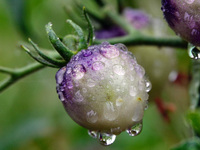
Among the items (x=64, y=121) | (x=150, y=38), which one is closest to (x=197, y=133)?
(x=150, y=38)

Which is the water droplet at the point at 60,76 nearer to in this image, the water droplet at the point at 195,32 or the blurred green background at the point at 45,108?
the water droplet at the point at 195,32

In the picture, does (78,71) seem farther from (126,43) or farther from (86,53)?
(126,43)

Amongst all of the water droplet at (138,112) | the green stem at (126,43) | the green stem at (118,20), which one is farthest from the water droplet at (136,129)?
the green stem at (118,20)

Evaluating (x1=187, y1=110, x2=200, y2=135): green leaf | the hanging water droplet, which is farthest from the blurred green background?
the hanging water droplet

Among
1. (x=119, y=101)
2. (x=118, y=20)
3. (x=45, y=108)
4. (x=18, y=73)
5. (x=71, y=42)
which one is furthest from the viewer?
(x=45, y=108)

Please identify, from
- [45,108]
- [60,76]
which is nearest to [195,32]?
[60,76]

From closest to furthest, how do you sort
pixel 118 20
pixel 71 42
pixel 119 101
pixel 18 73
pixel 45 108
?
pixel 119 101, pixel 71 42, pixel 18 73, pixel 118 20, pixel 45 108

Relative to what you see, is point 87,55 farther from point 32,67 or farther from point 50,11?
point 50,11
